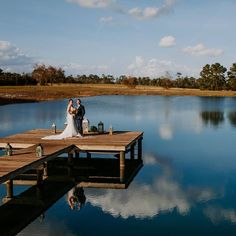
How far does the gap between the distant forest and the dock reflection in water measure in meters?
96.1

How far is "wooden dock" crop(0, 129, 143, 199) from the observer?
16031 mm

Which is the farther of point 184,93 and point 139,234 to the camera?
point 184,93

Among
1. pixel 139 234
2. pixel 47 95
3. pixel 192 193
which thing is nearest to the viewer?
pixel 139 234

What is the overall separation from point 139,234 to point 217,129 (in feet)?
93.3

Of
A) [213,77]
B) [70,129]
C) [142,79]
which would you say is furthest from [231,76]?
[70,129]

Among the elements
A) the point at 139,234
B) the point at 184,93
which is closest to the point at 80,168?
the point at 139,234

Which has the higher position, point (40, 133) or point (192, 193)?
point (40, 133)

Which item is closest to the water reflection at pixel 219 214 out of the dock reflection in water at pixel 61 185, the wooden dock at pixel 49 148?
the dock reflection in water at pixel 61 185

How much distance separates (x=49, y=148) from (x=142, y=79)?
155 m

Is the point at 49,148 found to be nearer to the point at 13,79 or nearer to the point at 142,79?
the point at 13,79

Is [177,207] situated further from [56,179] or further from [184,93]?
[184,93]

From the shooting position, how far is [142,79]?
571 ft

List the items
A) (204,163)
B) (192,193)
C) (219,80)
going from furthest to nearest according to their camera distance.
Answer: (219,80), (204,163), (192,193)

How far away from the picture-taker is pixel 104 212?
15836mm
